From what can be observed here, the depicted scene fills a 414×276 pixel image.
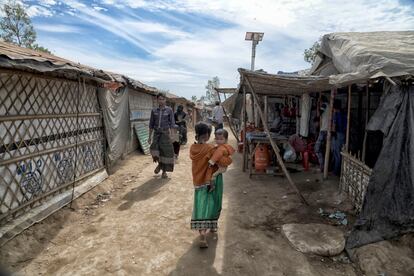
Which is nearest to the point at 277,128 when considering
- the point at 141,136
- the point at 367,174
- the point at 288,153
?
the point at 288,153

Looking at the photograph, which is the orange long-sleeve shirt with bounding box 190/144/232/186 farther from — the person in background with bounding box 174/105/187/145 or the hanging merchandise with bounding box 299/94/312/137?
the person in background with bounding box 174/105/187/145

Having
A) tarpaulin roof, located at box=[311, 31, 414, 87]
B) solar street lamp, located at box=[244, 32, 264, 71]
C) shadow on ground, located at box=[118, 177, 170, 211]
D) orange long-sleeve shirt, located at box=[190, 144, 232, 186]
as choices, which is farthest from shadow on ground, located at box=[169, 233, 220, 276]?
solar street lamp, located at box=[244, 32, 264, 71]

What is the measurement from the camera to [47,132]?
Answer: 454cm

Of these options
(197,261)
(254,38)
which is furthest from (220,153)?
(254,38)

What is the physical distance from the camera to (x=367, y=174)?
401cm

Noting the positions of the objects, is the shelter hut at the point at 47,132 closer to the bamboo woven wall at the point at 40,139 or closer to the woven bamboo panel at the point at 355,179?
the bamboo woven wall at the point at 40,139

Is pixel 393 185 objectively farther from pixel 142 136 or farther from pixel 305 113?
pixel 142 136

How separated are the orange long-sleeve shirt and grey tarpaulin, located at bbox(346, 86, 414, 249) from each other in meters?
1.84

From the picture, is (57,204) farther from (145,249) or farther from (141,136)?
(141,136)

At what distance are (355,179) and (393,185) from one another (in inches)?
39.6

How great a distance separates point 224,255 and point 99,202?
112 inches

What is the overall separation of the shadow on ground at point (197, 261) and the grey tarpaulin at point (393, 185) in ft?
5.38

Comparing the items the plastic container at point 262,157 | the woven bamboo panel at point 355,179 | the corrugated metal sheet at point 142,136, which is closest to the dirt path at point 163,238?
the woven bamboo panel at point 355,179

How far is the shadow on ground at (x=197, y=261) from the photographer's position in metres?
2.99
